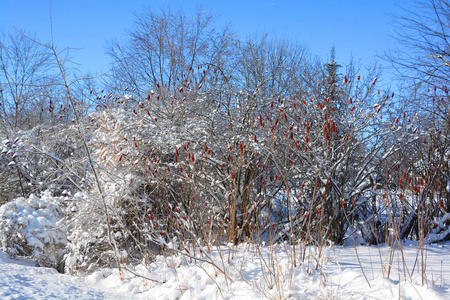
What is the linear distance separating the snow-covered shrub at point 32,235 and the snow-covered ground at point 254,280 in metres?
0.68

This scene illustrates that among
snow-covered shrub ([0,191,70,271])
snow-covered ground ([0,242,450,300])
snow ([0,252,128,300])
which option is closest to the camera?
snow-covered ground ([0,242,450,300])

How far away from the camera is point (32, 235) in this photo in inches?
225

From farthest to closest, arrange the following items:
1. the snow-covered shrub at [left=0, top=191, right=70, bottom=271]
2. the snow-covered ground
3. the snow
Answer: the snow-covered shrub at [left=0, top=191, right=70, bottom=271] → the snow → the snow-covered ground

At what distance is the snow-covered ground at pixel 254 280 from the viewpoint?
10.2ft

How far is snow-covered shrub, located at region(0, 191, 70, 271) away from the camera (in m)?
5.70

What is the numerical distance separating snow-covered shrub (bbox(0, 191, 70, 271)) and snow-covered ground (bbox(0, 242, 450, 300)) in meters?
0.68

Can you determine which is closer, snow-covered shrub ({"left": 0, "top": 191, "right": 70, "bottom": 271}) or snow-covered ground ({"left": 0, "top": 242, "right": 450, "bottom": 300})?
snow-covered ground ({"left": 0, "top": 242, "right": 450, "bottom": 300})

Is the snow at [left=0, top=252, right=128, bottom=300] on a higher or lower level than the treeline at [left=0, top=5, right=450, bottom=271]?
lower

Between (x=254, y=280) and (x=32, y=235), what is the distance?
4051mm

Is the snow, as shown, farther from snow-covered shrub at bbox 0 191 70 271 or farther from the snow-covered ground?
snow-covered shrub at bbox 0 191 70 271

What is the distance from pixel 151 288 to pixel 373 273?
7.97 ft

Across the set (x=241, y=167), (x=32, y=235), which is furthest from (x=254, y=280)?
(x=32, y=235)

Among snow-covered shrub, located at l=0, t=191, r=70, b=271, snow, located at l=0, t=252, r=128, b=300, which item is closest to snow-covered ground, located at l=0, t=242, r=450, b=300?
snow, located at l=0, t=252, r=128, b=300

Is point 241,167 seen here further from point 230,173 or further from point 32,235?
point 32,235
